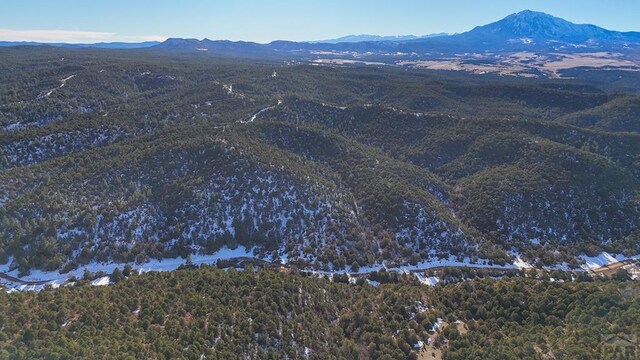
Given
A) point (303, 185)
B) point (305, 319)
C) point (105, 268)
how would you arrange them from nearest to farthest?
point (305, 319) < point (105, 268) < point (303, 185)

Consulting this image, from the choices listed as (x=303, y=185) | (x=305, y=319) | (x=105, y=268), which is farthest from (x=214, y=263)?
(x=305, y=319)

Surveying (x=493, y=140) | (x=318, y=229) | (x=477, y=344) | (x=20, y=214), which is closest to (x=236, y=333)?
(x=477, y=344)

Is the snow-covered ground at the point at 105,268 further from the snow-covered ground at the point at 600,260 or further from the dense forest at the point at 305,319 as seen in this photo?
the snow-covered ground at the point at 600,260

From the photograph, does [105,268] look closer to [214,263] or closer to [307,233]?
[214,263]

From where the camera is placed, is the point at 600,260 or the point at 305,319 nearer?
the point at 305,319

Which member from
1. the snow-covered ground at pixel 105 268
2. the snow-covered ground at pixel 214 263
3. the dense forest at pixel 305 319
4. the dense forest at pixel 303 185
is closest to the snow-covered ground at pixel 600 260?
the snow-covered ground at pixel 214 263

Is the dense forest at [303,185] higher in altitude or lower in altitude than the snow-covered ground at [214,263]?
higher

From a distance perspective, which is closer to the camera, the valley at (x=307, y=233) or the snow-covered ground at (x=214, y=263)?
the valley at (x=307, y=233)

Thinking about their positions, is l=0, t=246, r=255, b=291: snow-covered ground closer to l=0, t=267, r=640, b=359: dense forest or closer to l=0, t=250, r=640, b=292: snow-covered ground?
l=0, t=250, r=640, b=292: snow-covered ground
